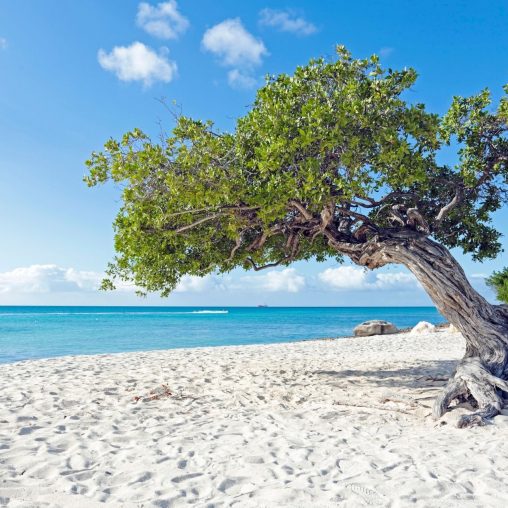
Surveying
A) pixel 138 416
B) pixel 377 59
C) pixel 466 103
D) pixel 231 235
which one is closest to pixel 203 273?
pixel 231 235

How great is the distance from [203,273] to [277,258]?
2.14 m

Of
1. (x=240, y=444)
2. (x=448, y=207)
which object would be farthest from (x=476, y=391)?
(x=240, y=444)

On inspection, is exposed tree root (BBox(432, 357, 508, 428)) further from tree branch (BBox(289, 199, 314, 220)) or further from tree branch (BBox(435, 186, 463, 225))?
tree branch (BBox(289, 199, 314, 220))

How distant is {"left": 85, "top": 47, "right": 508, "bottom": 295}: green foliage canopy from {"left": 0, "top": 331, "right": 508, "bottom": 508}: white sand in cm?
306

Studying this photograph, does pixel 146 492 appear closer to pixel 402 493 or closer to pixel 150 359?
pixel 402 493

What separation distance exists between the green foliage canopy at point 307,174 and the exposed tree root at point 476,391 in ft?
9.37

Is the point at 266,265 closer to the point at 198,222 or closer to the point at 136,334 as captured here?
the point at 198,222

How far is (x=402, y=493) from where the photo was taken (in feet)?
15.2

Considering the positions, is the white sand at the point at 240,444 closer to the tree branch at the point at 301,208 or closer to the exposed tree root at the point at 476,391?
the exposed tree root at the point at 476,391

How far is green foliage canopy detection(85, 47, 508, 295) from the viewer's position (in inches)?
309

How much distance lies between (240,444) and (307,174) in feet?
14.1

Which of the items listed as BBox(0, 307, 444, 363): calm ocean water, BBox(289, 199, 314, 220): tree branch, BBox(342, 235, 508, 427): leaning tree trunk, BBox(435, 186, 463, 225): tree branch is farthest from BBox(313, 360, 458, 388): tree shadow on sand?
BBox(0, 307, 444, 363): calm ocean water

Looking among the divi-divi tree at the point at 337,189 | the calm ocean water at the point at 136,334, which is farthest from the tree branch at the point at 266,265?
the calm ocean water at the point at 136,334

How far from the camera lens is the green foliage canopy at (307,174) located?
7.84 meters
